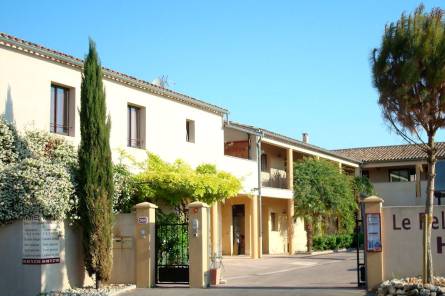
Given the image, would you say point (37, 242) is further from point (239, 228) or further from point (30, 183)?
point (239, 228)

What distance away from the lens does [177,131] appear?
24375mm

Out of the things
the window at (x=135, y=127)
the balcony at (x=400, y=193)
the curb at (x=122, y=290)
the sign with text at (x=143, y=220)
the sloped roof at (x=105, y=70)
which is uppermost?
the sloped roof at (x=105, y=70)

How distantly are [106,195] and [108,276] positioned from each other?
214cm

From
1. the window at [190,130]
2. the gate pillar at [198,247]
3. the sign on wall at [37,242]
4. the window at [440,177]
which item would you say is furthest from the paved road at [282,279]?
the window at [190,130]

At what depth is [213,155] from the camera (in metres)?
26.5

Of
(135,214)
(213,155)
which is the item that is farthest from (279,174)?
(135,214)

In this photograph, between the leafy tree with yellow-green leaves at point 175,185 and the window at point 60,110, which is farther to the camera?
the leafy tree with yellow-green leaves at point 175,185

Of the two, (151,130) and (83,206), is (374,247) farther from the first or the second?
(151,130)

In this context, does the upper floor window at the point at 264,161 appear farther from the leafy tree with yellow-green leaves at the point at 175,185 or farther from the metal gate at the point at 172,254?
the metal gate at the point at 172,254

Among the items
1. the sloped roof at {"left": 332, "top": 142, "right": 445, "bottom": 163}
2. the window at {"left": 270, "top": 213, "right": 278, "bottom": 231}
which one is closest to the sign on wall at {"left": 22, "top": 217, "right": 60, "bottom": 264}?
the window at {"left": 270, "top": 213, "right": 278, "bottom": 231}

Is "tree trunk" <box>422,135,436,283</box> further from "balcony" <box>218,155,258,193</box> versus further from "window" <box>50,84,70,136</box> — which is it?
"balcony" <box>218,155,258,193</box>

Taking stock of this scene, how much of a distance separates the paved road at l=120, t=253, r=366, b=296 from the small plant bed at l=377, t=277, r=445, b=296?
2.56 ft

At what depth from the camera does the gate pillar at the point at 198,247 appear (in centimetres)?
1652

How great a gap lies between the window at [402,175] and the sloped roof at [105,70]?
67.1 ft
